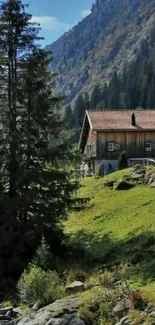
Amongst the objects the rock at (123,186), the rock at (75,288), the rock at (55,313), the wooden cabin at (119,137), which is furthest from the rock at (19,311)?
the wooden cabin at (119,137)

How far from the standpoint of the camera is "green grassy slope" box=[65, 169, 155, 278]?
59.8 ft

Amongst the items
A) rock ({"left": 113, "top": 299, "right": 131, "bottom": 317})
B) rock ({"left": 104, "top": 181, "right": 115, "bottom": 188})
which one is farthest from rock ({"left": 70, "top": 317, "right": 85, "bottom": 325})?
rock ({"left": 104, "top": 181, "right": 115, "bottom": 188})

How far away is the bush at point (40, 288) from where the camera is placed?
15.5m

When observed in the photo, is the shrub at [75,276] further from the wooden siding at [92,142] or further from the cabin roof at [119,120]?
the wooden siding at [92,142]

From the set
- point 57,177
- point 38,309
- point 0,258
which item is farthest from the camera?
point 57,177

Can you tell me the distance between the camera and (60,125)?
72.4 ft

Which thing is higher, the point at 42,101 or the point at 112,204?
the point at 42,101

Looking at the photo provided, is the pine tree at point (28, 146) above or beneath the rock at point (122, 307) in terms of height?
above

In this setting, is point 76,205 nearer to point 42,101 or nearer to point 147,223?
point 147,223

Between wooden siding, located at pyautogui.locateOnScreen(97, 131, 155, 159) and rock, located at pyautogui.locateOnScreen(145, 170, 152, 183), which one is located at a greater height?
wooden siding, located at pyautogui.locateOnScreen(97, 131, 155, 159)

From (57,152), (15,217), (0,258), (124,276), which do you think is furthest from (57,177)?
(124,276)

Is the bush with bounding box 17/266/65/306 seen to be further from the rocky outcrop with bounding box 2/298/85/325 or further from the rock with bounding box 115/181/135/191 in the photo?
the rock with bounding box 115/181/135/191

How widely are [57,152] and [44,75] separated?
12.7ft

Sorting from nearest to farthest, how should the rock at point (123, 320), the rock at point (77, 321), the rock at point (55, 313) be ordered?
the rock at point (123, 320) → the rock at point (77, 321) → the rock at point (55, 313)
